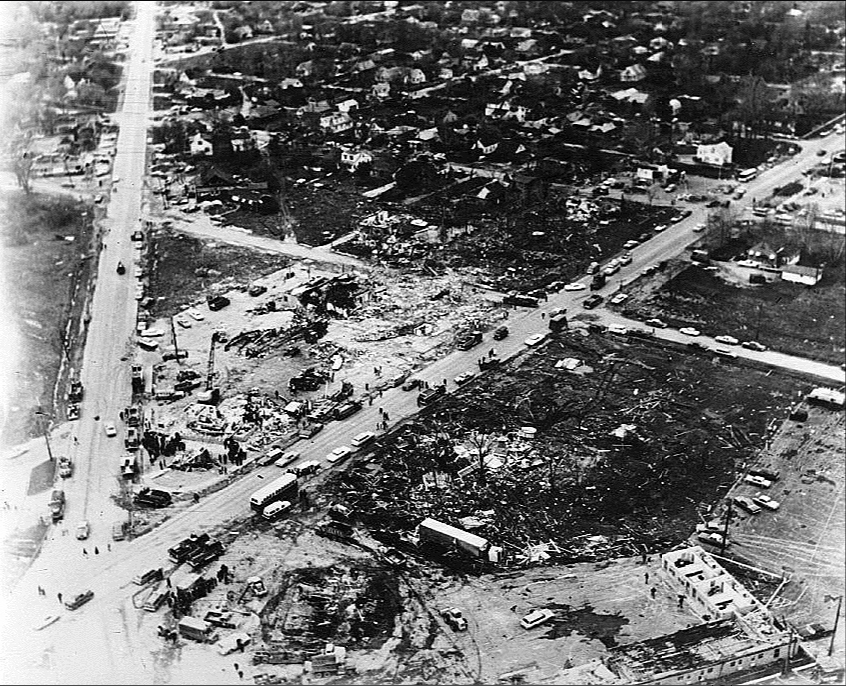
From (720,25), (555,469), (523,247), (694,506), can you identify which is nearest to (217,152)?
(523,247)

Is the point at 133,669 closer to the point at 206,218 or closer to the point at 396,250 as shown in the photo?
the point at 396,250

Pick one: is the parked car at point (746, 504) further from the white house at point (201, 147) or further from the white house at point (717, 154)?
the white house at point (201, 147)

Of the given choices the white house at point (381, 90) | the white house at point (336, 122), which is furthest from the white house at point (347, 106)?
the white house at point (381, 90)

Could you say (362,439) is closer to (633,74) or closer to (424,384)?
(424,384)

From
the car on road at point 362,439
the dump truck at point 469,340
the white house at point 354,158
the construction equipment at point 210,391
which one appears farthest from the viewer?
the white house at point 354,158

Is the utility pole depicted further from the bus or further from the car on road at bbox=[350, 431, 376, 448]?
the bus

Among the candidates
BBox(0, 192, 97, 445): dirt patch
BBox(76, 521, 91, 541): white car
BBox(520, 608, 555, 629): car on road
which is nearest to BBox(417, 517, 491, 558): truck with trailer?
BBox(520, 608, 555, 629): car on road

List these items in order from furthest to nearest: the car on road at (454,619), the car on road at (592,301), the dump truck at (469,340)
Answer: the car on road at (592,301) < the dump truck at (469,340) < the car on road at (454,619)
